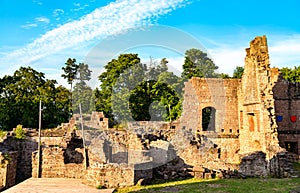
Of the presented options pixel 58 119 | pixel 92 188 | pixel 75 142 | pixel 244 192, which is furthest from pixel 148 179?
pixel 58 119

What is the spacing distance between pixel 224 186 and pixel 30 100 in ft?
87.3

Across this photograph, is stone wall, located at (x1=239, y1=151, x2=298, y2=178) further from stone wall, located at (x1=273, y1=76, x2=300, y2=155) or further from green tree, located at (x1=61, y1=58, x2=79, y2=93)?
green tree, located at (x1=61, y1=58, x2=79, y2=93)

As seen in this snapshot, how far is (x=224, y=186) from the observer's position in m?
12.2

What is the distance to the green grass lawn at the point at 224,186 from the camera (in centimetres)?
1155

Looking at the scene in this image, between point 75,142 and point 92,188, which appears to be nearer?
point 92,188

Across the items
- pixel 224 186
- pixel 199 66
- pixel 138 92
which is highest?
pixel 199 66

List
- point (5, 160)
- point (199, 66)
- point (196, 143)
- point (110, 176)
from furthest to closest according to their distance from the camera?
point (199, 66) < point (196, 143) < point (5, 160) < point (110, 176)

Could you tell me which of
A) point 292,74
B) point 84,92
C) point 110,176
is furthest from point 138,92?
point 292,74

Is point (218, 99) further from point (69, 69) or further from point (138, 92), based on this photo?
point (69, 69)

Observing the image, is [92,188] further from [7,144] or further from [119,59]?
[119,59]

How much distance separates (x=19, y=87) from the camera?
35.2m

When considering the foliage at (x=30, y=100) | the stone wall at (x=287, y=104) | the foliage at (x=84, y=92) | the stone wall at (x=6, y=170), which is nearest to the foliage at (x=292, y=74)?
the stone wall at (x=287, y=104)

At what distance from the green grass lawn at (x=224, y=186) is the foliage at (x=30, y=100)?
22005 mm

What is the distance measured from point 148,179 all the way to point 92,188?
2.44 meters
